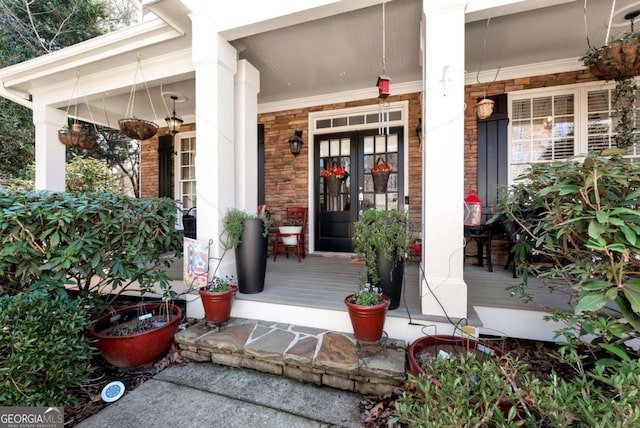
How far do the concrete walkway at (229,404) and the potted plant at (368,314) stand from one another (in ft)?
1.26

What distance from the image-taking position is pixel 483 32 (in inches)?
114

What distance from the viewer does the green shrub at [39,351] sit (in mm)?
1421

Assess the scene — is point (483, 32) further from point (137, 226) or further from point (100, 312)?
point (100, 312)

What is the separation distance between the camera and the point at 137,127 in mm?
3479

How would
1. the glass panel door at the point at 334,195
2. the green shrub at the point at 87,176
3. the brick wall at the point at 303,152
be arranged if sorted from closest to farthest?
the brick wall at the point at 303,152 → the glass panel door at the point at 334,195 → the green shrub at the point at 87,176

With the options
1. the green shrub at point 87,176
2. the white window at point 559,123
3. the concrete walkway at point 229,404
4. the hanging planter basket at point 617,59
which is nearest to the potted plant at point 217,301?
the concrete walkway at point 229,404

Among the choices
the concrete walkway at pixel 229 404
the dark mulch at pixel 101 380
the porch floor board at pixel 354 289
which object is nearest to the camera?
the concrete walkway at pixel 229 404

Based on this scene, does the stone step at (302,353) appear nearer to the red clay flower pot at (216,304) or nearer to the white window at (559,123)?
the red clay flower pot at (216,304)

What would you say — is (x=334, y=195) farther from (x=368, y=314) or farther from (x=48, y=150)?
(x=48, y=150)

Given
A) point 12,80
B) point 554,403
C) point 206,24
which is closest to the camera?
point 554,403

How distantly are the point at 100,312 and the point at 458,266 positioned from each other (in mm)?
3118

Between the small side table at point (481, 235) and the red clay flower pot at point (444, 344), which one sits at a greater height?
the small side table at point (481, 235)

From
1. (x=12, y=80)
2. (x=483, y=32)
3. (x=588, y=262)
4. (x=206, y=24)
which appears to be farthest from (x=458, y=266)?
(x=12, y=80)

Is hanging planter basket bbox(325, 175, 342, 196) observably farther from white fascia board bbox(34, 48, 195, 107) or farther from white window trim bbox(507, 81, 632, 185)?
white window trim bbox(507, 81, 632, 185)
